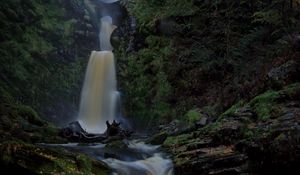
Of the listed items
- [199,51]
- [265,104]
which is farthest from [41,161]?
[199,51]

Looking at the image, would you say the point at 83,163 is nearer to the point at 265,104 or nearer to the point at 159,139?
the point at 159,139

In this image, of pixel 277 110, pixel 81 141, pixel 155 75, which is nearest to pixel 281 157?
pixel 277 110

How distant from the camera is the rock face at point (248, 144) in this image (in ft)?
26.2

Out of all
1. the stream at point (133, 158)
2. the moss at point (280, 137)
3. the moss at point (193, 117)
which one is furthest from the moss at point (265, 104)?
the moss at point (193, 117)

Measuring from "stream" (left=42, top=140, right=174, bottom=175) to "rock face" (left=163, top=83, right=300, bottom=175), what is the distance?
1.20 feet

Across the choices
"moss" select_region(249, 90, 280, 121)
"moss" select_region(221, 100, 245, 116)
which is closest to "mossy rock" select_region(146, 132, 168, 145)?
"moss" select_region(221, 100, 245, 116)

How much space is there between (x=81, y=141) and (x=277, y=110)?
664cm

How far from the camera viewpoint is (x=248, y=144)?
338 inches

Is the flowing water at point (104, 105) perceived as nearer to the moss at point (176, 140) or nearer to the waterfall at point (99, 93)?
the waterfall at point (99, 93)

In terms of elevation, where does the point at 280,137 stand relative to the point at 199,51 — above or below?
below

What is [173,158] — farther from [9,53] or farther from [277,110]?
[9,53]

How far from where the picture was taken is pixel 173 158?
33.3 ft

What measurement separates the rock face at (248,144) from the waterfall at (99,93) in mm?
9090

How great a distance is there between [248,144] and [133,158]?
3.25 m
